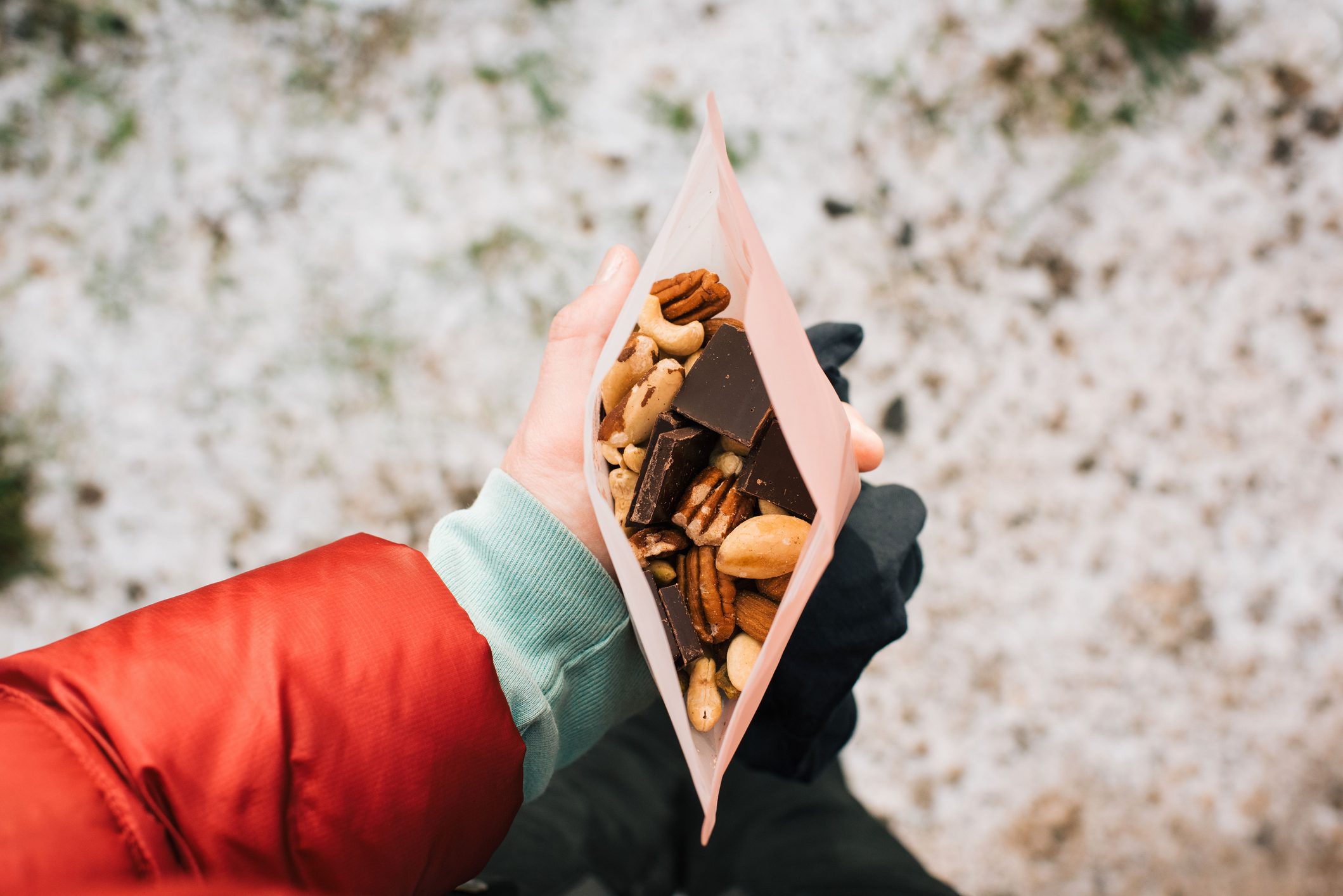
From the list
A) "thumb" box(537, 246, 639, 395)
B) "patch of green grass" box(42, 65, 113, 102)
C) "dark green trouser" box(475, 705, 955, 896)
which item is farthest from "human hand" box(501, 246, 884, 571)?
"patch of green grass" box(42, 65, 113, 102)

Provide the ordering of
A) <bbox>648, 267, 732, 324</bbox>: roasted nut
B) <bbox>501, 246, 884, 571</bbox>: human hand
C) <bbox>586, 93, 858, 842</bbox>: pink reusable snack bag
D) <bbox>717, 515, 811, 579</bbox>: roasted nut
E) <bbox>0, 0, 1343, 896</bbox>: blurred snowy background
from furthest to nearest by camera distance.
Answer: <bbox>0, 0, 1343, 896</bbox>: blurred snowy background → <bbox>501, 246, 884, 571</bbox>: human hand → <bbox>648, 267, 732, 324</bbox>: roasted nut → <bbox>717, 515, 811, 579</bbox>: roasted nut → <bbox>586, 93, 858, 842</bbox>: pink reusable snack bag

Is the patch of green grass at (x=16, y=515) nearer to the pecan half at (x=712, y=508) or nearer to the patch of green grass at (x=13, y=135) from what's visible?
the patch of green grass at (x=13, y=135)

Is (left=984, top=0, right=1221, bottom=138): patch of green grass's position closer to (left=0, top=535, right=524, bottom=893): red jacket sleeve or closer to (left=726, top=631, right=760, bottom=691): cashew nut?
(left=726, top=631, right=760, bottom=691): cashew nut

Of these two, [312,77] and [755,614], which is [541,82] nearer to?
[312,77]

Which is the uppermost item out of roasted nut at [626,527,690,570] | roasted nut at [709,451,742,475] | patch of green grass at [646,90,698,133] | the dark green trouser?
patch of green grass at [646,90,698,133]

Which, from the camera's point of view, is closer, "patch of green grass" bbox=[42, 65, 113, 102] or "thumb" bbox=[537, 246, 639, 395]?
"thumb" bbox=[537, 246, 639, 395]

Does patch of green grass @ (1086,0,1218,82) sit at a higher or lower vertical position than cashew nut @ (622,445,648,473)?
higher

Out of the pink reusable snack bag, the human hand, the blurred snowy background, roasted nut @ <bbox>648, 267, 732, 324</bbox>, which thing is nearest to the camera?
the pink reusable snack bag

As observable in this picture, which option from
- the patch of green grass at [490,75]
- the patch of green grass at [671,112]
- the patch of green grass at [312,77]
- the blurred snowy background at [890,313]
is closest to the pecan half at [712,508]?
the blurred snowy background at [890,313]

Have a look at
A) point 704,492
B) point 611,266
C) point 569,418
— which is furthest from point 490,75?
point 704,492
